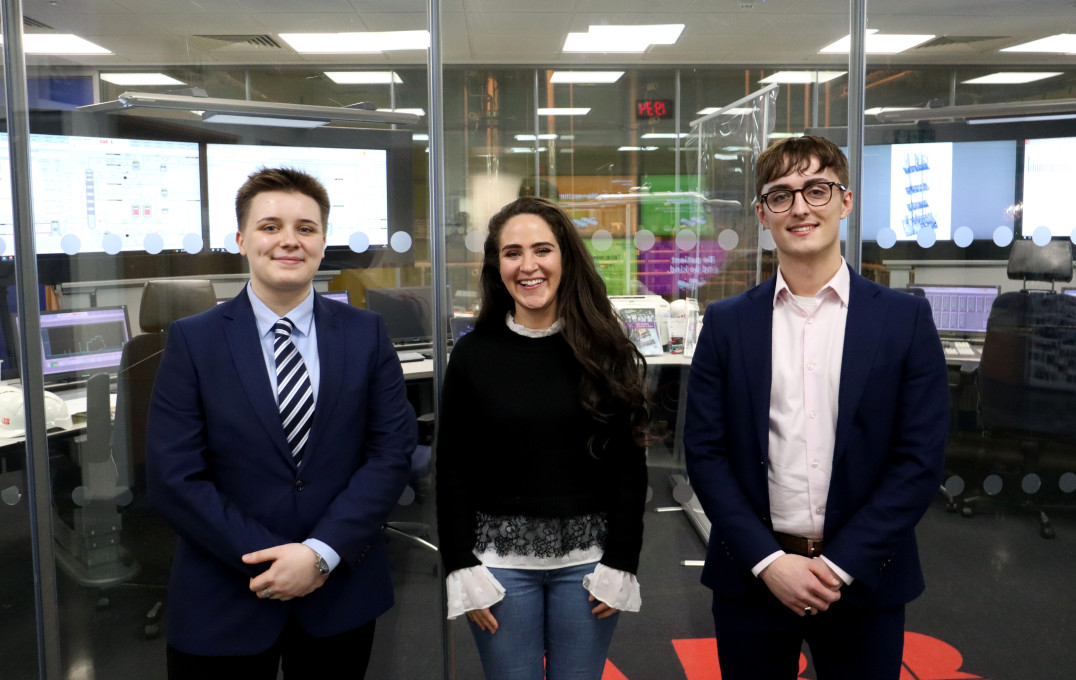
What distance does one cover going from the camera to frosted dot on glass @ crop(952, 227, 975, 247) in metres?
2.90

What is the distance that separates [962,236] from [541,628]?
7.04ft

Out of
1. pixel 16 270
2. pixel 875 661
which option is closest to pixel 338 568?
pixel 875 661

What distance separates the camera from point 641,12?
2.75 meters

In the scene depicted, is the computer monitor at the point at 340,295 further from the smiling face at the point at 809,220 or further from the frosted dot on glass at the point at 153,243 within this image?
the smiling face at the point at 809,220

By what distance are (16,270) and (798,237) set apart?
2.40 metres

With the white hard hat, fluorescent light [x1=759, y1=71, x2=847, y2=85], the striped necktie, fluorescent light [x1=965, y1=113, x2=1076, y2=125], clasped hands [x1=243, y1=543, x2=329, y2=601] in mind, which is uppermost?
fluorescent light [x1=759, y1=71, x2=847, y2=85]

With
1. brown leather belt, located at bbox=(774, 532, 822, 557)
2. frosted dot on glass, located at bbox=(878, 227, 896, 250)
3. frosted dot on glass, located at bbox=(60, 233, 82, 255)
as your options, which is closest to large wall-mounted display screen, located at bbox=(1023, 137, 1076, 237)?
frosted dot on glass, located at bbox=(878, 227, 896, 250)

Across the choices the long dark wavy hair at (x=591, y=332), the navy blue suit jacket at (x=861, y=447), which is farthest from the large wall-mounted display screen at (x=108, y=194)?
the navy blue suit jacket at (x=861, y=447)

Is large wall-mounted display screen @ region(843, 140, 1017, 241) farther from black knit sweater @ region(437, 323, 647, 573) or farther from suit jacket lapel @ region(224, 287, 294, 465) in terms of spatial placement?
suit jacket lapel @ region(224, 287, 294, 465)

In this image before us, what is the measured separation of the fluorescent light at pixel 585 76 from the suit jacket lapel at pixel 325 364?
53.0 inches

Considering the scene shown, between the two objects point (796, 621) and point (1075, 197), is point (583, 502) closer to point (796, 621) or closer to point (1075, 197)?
point (796, 621)

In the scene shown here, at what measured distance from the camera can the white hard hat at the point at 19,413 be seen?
2.61 m

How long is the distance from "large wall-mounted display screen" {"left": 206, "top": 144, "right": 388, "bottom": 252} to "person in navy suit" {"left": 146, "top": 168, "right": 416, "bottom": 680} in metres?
0.84

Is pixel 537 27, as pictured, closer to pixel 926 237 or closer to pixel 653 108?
pixel 653 108
